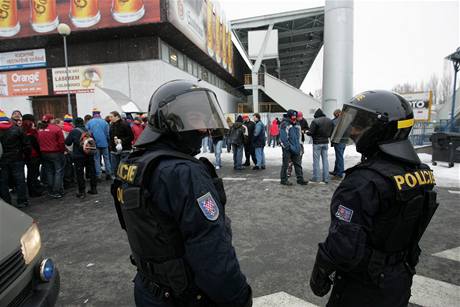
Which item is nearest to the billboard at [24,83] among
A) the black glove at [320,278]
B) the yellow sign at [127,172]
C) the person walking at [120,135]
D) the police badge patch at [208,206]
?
the person walking at [120,135]

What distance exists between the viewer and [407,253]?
1.72 meters

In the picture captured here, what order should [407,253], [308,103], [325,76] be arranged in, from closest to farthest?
[407,253], [325,76], [308,103]

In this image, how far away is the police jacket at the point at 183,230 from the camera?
1.28m

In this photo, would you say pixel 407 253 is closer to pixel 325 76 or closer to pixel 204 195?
pixel 204 195

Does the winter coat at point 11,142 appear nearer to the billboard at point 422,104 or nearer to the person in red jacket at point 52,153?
the person in red jacket at point 52,153

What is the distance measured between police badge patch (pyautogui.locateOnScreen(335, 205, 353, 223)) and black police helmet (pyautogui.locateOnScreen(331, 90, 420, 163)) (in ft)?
1.36

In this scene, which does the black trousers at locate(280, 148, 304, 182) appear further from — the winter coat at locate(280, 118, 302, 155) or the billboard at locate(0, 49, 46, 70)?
the billboard at locate(0, 49, 46, 70)

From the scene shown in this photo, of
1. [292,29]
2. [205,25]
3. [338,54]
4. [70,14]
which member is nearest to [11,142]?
[70,14]

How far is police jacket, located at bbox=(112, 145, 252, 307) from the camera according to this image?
50.4 inches

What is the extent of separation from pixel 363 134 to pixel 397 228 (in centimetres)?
61

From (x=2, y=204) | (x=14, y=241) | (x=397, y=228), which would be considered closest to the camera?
(x=397, y=228)

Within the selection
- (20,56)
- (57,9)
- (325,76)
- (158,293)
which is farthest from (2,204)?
(325,76)

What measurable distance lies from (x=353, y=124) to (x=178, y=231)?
4.53ft

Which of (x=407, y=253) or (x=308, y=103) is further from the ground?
(x=308, y=103)
